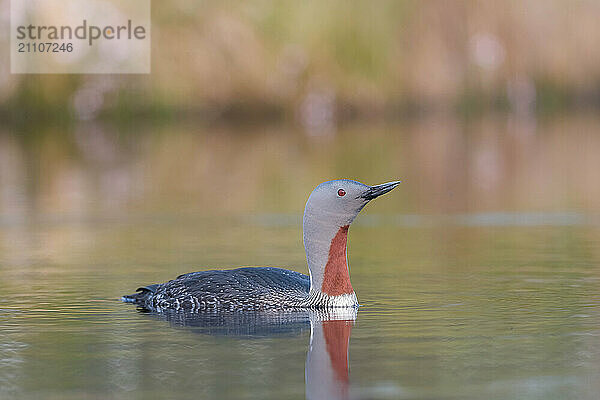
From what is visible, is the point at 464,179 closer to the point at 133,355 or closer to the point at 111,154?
the point at 111,154

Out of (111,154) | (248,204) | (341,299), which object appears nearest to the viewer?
(341,299)

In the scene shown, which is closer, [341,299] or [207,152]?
[341,299]

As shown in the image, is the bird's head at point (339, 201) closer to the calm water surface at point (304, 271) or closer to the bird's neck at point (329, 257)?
the bird's neck at point (329, 257)

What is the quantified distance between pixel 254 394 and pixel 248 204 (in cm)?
1451

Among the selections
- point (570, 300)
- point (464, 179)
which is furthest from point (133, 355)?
point (464, 179)

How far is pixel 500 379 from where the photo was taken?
28.7 feet

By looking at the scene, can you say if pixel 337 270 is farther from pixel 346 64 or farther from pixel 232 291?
pixel 346 64

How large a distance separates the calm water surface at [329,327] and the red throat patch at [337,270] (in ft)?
0.85

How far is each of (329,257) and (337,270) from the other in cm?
12

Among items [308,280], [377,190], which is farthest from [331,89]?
[377,190]

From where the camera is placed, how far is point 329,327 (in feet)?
35.7

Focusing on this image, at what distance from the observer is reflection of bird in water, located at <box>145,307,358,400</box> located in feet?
29.2

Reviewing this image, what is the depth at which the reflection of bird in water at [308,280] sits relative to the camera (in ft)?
37.7

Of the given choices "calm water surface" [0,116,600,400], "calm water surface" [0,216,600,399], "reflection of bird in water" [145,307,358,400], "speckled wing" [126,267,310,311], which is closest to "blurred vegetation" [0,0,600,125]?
"calm water surface" [0,116,600,400]
